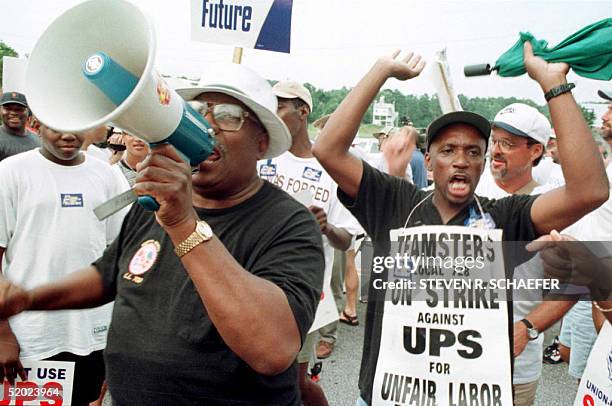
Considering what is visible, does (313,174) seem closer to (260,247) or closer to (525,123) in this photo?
(525,123)

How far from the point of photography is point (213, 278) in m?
1.31

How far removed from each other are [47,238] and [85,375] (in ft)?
2.36

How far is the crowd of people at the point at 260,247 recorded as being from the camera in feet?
4.74

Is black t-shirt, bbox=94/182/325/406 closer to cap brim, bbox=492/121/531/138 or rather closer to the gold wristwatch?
the gold wristwatch

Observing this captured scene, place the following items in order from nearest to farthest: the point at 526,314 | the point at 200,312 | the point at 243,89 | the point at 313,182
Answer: the point at 200,312, the point at 243,89, the point at 526,314, the point at 313,182

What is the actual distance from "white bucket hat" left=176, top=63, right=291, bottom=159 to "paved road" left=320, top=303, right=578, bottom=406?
9.36 ft

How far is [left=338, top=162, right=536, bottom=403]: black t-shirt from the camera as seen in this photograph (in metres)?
2.15

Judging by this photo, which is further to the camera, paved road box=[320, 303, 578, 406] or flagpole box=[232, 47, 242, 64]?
paved road box=[320, 303, 578, 406]

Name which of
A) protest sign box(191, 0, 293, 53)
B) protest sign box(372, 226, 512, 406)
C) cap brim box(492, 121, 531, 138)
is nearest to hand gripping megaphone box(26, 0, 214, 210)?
protest sign box(372, 226, 512, 406)

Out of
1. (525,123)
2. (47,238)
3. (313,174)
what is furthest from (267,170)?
(525,123)

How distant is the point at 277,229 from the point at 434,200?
2.88ft

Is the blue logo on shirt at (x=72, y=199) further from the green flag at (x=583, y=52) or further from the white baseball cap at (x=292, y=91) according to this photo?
the green flag at (x=583, y=52)

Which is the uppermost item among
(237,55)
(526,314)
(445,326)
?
(237,55)

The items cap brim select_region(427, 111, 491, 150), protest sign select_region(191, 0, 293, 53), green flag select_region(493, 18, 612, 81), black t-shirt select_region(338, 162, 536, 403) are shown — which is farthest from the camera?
protest sign select_region(191, 0, 293, 53)
